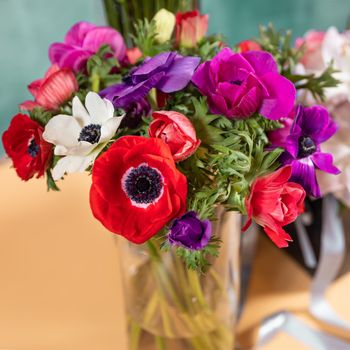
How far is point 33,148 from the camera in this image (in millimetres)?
480

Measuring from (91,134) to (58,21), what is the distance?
87 cm

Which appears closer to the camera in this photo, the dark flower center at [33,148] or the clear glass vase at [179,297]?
the dark flower center at [33,148]

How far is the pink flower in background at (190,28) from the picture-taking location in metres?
0.57

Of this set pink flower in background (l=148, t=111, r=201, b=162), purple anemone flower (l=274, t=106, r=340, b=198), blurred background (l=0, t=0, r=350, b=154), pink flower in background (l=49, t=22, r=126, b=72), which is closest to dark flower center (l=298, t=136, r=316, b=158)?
purple anemone flower (l=274, t=106, r=340, b=198)

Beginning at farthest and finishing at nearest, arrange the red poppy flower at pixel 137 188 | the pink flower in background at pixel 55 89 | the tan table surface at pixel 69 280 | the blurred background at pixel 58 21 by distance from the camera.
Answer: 1. the blurred background at pixel 58 21
2. the tan table surface at pixel 69 280
3. the pink flower in background at pixel 55 89
4. the red poppy flower at pixel 137 188

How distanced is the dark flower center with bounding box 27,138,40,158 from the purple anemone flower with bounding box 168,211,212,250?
15 cm

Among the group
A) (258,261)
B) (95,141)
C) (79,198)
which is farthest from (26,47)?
(95,141)

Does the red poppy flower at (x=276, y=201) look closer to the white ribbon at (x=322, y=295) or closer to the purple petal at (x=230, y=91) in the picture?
the purple petal at (x=230, y=91)

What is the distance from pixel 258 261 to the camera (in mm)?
873

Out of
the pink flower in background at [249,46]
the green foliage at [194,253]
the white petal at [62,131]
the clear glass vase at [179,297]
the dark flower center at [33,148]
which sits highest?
the white petal at [62,131]

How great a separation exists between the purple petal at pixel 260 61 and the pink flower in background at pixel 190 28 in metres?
0.13

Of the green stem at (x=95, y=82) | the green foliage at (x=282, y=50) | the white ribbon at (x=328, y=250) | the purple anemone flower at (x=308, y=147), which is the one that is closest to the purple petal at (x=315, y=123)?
the purple anemone flower at (x=308, y=147)

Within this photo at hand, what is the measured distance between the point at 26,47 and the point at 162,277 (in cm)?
81

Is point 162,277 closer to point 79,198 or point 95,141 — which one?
point 95,141
